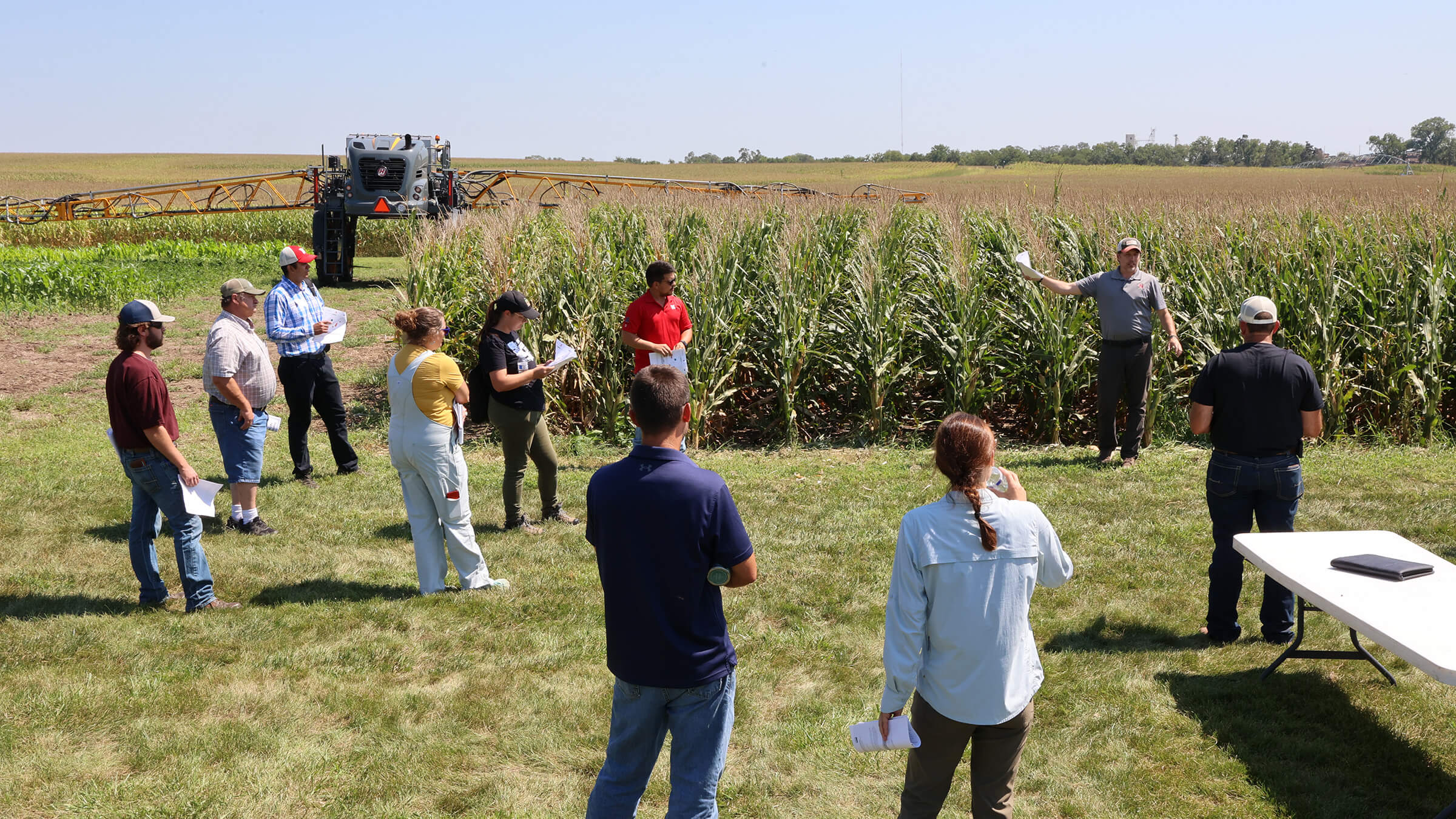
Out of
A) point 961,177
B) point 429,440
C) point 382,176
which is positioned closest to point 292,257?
point 429,440

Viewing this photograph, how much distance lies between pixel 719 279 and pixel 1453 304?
7.01 meters

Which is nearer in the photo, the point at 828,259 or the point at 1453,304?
the point at 1453,304

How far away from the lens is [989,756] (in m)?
2.97

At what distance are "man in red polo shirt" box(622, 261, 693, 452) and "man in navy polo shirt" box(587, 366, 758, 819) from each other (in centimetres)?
Answer: 470

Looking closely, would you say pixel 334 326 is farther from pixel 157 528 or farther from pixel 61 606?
pixel 61 606

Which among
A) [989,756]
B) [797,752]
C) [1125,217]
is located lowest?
[797,752]

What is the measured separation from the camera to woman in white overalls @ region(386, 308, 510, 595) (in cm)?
543

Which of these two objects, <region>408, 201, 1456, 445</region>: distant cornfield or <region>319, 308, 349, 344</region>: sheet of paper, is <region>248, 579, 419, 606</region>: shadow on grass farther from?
<region>408, 201, 1456, 445</region>: distant cornfield

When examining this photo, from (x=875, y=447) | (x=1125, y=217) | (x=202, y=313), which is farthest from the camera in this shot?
A: (x=202, y=313)

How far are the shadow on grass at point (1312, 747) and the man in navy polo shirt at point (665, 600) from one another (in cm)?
232

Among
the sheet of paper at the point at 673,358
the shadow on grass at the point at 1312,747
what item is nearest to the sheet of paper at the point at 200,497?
the sheet of paper at the point at 673,358

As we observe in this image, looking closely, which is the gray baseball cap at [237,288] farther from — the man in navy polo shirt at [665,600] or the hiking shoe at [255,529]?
the man in navy polo shirt at [665,600]

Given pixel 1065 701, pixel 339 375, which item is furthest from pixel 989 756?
pixel 339 375

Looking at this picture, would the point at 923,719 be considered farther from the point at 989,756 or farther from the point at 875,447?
the point at 875,447
